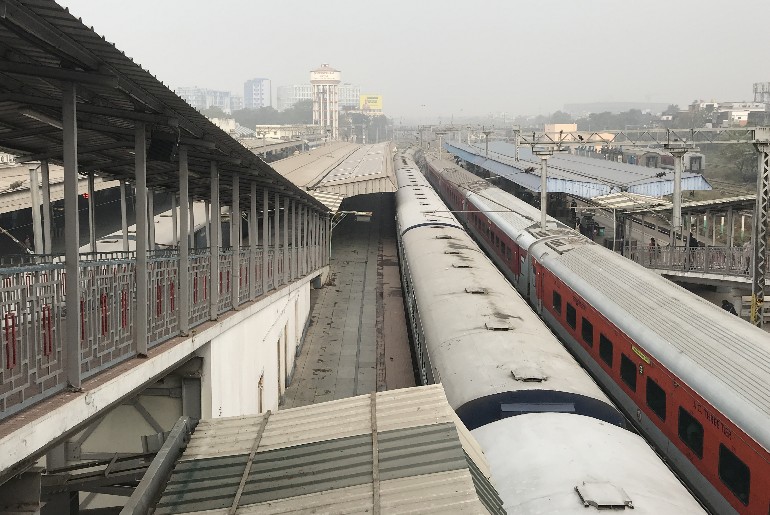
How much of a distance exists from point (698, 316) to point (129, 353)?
885 centimetres

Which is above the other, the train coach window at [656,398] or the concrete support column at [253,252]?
the concrete support column at [253,252]

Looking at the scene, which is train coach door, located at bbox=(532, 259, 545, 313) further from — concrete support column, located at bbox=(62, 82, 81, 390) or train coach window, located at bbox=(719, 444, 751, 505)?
concrete support column, located at bbox=(62, 82, 81, 390)

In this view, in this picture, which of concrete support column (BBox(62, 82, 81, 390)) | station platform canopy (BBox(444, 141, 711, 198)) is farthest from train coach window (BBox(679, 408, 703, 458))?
station platform canopy (BBox(444, 141, 711, 198))

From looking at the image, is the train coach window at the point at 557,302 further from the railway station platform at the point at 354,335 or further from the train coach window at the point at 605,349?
the railway station platform at the point at 354,335

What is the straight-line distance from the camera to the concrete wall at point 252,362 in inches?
419

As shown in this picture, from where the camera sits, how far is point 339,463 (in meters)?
6.04

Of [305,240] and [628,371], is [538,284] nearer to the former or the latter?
[628,371]

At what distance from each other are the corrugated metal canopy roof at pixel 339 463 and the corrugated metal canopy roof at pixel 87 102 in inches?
128

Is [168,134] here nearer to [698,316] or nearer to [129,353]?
[129,353]

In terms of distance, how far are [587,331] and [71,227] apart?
11.2 metres

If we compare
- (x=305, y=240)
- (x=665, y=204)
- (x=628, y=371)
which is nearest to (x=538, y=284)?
(x=628, y=371)

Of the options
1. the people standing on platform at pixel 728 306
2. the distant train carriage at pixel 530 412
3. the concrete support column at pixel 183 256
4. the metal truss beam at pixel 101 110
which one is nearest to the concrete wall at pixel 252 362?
the concrete support column at pixel 183 256

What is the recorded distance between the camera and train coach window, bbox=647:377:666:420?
11.0 m

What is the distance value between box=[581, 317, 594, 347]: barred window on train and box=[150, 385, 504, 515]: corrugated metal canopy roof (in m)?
8.02
